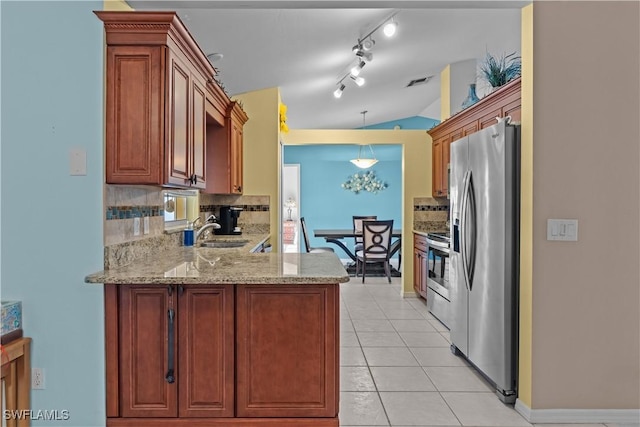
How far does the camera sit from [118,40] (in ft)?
7.23

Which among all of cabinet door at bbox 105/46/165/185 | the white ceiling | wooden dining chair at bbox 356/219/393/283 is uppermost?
the white ceiling

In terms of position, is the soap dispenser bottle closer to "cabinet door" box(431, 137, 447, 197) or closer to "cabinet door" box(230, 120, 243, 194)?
"cabinet door" box(230, 120, 243, 194)

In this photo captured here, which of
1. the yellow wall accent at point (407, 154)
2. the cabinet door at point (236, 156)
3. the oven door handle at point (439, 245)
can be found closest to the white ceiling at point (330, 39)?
the cabinet door at point (236, 156)

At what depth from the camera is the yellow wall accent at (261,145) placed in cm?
502

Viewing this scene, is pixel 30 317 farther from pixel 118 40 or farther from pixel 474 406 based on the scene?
pixel 474 406

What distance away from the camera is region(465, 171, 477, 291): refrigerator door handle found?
303cm

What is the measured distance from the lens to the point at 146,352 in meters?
2.10

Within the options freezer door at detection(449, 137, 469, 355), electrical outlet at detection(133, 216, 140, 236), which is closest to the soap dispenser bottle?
electrical outlet at detection(133, 216, 140, 236)

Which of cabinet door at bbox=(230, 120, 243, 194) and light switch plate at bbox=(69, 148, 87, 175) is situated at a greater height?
cabinet door at bbox=(230, 120, 243, 194)

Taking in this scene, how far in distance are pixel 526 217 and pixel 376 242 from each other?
14.5 feet

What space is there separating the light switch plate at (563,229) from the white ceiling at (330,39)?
1.25 m

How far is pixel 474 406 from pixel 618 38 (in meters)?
2.29

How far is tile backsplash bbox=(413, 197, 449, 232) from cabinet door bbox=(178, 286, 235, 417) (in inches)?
165

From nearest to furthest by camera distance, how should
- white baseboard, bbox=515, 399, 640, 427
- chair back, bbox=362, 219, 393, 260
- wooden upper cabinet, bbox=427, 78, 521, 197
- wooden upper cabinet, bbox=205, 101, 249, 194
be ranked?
white baseboard, bbox=515, 399, 640, 427 → wooden upper cabinet, bbox=427, 78, 521, 197 → wooden upper cabinet, bbox=205, 101, 249, 194 → chair back, bbox=362, 219, 393, 260
